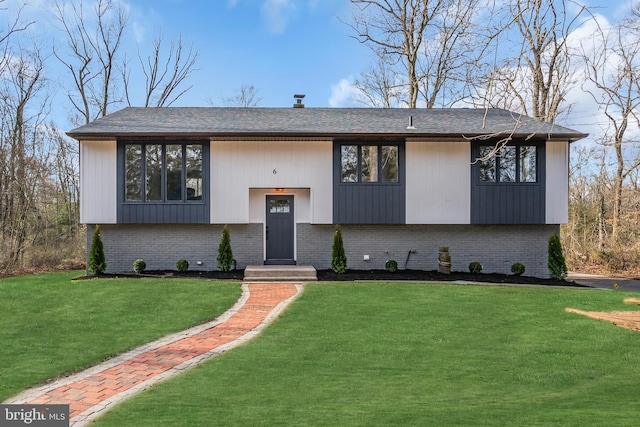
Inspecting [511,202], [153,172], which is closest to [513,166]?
[511,202]

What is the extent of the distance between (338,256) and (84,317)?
23.6 feet

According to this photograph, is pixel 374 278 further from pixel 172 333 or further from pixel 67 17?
pixel 67 17

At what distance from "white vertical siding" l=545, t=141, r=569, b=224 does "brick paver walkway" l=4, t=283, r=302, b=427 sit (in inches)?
379

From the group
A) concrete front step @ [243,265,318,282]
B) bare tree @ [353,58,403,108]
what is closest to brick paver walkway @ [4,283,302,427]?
concrete front step @ [243,265,318,282]

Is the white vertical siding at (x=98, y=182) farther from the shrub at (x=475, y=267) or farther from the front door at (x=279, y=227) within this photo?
the shrub at (x=475, y=267)

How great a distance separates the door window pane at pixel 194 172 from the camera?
A: 13.8 metres

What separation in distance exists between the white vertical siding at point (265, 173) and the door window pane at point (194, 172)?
430 mm

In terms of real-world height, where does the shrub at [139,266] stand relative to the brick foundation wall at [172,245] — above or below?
below

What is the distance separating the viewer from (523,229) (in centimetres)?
1441

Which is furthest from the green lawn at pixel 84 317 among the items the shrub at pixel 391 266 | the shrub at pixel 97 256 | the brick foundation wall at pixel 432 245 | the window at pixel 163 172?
the shrub at pixel 391 266

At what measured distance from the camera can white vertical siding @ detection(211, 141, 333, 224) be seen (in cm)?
1381

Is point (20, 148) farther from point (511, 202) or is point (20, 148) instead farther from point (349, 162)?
point (511, 202)

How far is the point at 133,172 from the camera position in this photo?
13719mm

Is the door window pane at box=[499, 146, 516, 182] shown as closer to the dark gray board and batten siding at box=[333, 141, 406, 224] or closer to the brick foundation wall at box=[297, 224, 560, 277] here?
Answer: the brick foundation wall at box=[297, 224, 560, 277]
